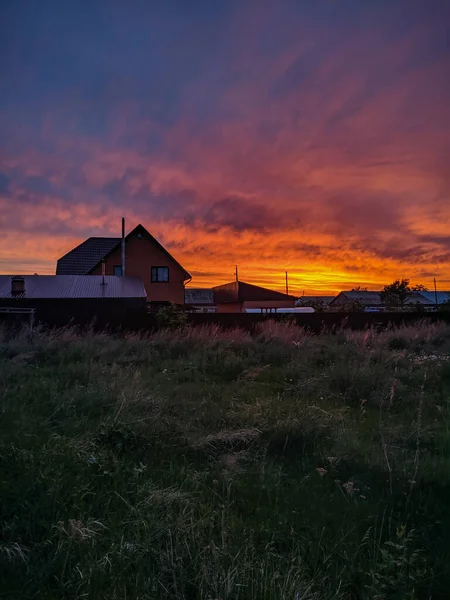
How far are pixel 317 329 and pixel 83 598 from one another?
17.5 meters

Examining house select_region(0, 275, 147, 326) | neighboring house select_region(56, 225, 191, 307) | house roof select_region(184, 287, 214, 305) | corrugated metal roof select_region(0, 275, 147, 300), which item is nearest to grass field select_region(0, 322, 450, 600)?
house select_region(0, 275, 147, 326)

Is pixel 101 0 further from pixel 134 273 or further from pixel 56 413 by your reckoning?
pixel 134 273

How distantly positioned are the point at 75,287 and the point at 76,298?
11.4 ft

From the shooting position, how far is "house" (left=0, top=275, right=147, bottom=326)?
61.4ft

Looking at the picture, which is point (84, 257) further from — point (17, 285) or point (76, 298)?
point (76, 298)

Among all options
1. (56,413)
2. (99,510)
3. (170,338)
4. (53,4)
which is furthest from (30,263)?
(99,510)

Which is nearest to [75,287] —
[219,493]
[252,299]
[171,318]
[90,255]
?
[90,255]

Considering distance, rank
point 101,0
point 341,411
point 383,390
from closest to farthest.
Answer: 1. point 341,411
2. point 383,390
3. point 101,0

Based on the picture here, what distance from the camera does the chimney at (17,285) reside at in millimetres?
22344

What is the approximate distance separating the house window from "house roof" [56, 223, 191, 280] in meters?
1.18

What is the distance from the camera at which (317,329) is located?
1866 centimetres

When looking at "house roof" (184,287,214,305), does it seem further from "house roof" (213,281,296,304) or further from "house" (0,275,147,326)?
"house" (0,275,147,326)

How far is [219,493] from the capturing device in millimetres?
2916

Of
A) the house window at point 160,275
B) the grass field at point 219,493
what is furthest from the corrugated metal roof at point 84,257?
the grass field at point 219,493
